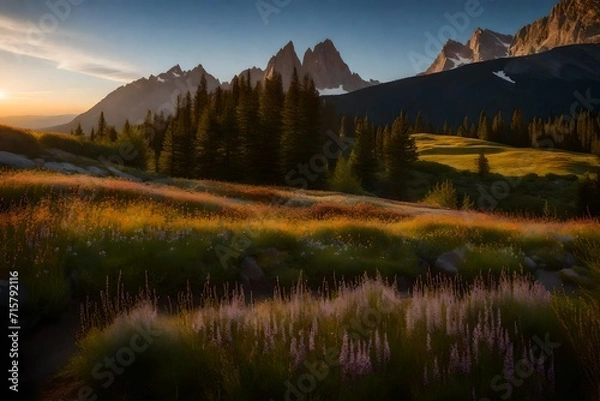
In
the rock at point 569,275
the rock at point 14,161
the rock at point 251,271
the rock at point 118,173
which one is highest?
the rock at point 14,161

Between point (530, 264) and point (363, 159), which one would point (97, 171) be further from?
point (363, 159)

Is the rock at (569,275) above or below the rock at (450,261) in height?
below

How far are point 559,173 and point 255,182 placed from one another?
219 ft

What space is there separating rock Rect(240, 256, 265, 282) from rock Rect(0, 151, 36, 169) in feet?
77.6

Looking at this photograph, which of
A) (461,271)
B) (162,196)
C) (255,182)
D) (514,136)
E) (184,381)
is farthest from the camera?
(514,136)

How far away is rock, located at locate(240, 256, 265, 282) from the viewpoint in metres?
11.0

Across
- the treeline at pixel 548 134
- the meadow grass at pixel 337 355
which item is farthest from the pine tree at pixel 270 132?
the treeline at pixel 548 134

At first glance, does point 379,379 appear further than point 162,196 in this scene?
No

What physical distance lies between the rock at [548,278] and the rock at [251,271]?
7435 millimetres

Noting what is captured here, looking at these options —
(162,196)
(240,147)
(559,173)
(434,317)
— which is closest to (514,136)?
(559,173)

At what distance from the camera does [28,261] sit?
8297mm

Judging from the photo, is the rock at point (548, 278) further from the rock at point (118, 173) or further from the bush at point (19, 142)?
the bush at point (19, 142)

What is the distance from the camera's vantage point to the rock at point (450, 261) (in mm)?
12727

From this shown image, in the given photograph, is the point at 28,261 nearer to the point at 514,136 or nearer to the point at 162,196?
the point at 162,196
